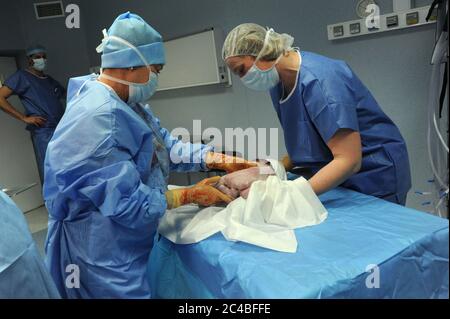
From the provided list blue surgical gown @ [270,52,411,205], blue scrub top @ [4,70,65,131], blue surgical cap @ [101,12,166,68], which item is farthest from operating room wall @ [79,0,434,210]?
blue surgical cap @ [101,12,166,68]

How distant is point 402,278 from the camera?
2.89 feet

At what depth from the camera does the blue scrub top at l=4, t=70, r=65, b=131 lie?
10.7 feet

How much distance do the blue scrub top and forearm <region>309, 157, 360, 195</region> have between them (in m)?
2.99

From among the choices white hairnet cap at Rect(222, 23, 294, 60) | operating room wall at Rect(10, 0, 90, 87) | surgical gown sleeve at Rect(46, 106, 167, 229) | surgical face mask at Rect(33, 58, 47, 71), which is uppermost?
operating room wall at Rect(10, 0, 90, 87)

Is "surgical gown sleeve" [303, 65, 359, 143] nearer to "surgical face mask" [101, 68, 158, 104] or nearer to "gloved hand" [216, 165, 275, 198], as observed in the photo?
"gloved hand" [216, 165, 275, 198]

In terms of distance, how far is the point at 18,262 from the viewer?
83cm

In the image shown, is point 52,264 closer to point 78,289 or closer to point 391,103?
point 78,289

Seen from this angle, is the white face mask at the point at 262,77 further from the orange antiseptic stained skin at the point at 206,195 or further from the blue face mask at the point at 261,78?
the orange antiseptic stained skin at the point at 206,195

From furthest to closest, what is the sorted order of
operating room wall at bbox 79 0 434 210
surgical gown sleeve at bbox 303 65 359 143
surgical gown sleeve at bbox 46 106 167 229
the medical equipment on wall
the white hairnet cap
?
operating room wall at bbox 79 0 434 210
the medical equipment on wall
the white hairnet cap
surgical gown sleeve at bbox 303 65 359 143
surgical gown sleeve at bbox 46 106 167 229

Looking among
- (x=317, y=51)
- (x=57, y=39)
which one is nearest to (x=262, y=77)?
(x=317, y=51)

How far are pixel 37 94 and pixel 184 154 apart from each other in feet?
7.84

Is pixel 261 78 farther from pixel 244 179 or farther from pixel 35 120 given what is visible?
pixel 35 120

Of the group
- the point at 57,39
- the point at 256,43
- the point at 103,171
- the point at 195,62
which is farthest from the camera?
the point at 57,39

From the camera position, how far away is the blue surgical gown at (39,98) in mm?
3275
